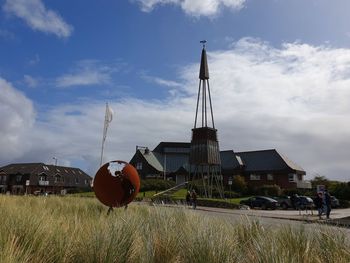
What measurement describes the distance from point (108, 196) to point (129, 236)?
8576 millimetres

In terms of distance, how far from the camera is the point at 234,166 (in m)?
72.5

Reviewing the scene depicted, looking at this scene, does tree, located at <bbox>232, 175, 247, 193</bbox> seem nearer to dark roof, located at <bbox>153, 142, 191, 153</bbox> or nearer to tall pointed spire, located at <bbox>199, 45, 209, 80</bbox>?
tall pointed spire, located at <bbox>199, 45, 209, 80</bbox>

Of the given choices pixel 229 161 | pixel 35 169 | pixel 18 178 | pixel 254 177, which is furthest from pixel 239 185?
pixel 18 178

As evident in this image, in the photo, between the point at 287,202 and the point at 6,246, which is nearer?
the point at 6,246

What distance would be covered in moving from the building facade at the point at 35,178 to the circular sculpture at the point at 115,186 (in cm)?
8032

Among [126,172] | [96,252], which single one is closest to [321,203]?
[126,172]

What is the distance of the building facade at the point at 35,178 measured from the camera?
94375 millimetres

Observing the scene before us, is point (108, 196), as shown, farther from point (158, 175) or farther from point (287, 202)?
point (158, 175)

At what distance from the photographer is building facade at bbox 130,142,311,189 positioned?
6769cm

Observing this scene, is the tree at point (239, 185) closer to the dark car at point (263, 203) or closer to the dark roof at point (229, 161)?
the dark roof at point (229, 161)

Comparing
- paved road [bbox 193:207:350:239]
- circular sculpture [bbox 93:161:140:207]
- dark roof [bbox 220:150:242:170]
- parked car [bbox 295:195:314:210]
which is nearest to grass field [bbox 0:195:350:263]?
paved road [bbox 193:207:350:239]

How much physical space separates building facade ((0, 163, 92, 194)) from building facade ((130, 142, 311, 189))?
19746 mm

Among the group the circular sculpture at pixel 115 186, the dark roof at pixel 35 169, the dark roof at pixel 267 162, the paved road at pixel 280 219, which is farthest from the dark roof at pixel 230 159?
the circular sculpture at pixel 115 186

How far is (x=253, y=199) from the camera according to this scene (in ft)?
141
